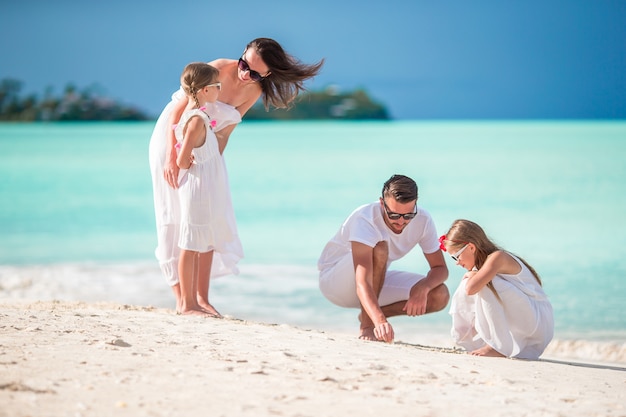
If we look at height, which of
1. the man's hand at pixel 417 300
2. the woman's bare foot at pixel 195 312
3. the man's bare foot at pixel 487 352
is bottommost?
the woman's bare foot at pixel 195 312

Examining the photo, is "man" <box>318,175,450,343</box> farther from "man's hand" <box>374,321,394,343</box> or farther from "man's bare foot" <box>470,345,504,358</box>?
"man's bare foot" <box>470,345,504,358</box>

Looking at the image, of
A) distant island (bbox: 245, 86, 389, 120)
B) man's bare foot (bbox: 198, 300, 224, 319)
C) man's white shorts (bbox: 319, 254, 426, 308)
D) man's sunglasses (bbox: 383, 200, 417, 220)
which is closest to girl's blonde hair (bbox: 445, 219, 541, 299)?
man's sunglasses (bbox: 383, 200, 417, 220)

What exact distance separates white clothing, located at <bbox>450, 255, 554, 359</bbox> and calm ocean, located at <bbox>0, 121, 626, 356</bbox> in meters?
2.12

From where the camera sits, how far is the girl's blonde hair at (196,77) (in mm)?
4598

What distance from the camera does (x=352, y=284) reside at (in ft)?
15.6

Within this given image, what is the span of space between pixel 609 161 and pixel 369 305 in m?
29.8

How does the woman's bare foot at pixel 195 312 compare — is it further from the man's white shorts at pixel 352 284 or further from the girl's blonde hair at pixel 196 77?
the girl's blonde hair at pixel 196 77

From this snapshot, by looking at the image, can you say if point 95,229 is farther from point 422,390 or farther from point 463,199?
point 422,390

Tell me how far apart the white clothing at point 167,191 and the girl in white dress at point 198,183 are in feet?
0.36

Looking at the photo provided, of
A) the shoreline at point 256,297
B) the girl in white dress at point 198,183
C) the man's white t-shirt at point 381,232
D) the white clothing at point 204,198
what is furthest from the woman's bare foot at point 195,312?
the shoreline at point 256,297

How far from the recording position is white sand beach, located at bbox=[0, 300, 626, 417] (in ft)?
9.36

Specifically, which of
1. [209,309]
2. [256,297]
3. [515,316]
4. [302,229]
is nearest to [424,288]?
[515,316]

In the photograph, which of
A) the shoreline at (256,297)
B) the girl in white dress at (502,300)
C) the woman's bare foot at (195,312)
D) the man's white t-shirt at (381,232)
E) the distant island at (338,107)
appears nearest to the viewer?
the girl in white dress at (502,300)

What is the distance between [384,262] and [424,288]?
252 millimetres
